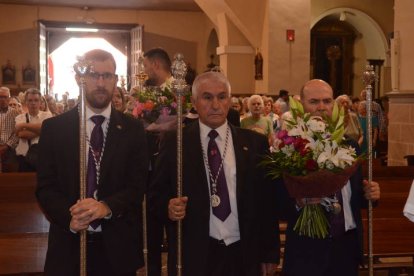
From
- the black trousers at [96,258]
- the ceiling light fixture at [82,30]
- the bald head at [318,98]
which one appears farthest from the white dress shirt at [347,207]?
the ceiling light fixture at [82,30]

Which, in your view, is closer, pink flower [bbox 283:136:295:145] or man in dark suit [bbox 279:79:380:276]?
pink flower [bbox 283:136:295:145]

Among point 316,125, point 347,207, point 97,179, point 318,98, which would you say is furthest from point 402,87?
point 97,179

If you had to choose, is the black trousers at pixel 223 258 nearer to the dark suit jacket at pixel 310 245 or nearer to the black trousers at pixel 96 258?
the dark suit jacket at pixel 310 245

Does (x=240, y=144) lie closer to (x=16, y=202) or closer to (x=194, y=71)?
(x=16, y=202)

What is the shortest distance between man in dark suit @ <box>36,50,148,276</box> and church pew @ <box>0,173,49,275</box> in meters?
1.72

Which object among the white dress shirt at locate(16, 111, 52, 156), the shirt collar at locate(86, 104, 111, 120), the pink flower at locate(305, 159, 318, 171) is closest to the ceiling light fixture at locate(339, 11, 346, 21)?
the white dress shirt at locate(16, 111, 52, 156)

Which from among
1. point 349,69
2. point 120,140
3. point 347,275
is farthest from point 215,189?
point 349,69

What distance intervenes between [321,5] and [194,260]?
16.9 m

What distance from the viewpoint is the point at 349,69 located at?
2123 centimetres

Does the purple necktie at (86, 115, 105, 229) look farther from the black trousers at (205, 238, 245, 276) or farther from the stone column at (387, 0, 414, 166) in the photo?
the stone column at (387, 0, 414, 166)

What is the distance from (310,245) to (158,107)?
1745 mm

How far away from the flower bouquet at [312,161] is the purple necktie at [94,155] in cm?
78

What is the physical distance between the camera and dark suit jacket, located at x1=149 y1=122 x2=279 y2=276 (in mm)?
3346

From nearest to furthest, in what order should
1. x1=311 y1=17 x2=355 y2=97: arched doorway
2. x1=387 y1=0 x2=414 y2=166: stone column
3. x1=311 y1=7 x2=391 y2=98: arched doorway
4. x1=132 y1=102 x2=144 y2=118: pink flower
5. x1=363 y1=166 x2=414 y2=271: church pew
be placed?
1. x1=132 y1=102 x2=144 y2=118: pink flower
2. x1=363 y1=166 x2=414 y2=271: church pew
3. x1=387 y1=0 x2=414 y2=166: stone column
4. x1=311 y1=7 x2=391 y2=98: arched doorway
5. x1=311 y1=17 x2=355 y2=97: arched doorway
